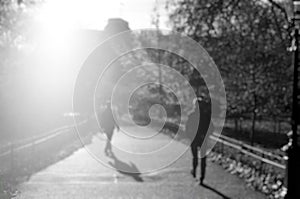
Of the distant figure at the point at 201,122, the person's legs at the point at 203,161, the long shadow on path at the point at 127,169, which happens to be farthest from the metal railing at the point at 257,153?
the long shadow on path at the point at 127,169

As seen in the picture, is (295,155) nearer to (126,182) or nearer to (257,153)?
(126,182)

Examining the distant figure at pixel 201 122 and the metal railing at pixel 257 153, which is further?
the distant figure at pixel 201 122

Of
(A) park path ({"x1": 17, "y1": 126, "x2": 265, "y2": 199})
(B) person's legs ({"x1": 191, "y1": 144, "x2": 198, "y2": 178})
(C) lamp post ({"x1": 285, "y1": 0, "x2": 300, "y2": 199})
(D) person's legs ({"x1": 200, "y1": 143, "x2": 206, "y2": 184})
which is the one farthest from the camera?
(B) person's legs ({"x1": 191, "y1": 144, "x2": 198, "y2": 178})

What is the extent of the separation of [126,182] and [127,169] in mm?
2150

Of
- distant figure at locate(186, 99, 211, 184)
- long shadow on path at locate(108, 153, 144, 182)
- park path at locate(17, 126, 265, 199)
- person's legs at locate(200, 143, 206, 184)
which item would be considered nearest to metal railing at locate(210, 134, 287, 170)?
park path at locate(17, 126, 265, 199)

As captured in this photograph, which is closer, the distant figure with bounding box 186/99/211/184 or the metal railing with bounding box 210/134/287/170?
the metal railing with bounding box 210/134/287/170

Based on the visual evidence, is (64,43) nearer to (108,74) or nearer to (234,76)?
(108,74)

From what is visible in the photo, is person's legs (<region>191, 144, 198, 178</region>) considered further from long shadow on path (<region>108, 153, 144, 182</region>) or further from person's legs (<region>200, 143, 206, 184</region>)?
long shadow on path (<region>108, 153, 144, 182</region>)

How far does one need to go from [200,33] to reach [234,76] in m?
3.90

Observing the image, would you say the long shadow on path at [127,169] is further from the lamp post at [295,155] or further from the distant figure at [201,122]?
the lamp post at [295,155]

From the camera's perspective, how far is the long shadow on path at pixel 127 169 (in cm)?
1223

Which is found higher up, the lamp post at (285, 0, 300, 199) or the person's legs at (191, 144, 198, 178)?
the lamp post at (285, 0, 300, 199)

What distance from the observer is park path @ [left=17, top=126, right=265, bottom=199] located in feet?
31.9

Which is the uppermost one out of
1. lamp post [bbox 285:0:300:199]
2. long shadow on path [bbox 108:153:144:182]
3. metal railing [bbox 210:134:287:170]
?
lamp post [bbox 285:0:300:199]
